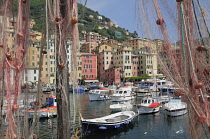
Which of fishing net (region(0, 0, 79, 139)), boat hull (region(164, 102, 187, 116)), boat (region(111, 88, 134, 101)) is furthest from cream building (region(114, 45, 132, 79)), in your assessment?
fishing net (region(0, 0, 79, 139))

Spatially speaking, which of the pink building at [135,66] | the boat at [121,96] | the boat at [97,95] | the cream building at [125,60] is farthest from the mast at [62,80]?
the pink building at [135,66]

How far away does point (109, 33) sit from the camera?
125 m

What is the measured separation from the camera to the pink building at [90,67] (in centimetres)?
5894

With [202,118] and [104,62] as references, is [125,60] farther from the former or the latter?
[202,118]

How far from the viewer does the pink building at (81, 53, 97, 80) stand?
193ft

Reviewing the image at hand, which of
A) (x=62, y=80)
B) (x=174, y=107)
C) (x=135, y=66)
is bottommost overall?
(x=174, y=107)

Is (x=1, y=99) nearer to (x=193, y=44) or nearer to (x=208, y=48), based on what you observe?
(x=193, y=44)

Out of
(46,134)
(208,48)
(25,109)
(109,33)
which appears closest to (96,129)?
(46,134)

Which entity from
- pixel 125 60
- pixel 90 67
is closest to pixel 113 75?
pixel 125 60

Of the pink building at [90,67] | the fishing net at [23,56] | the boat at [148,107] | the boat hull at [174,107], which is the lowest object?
the boat at [148,107]

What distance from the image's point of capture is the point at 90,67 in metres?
61.0

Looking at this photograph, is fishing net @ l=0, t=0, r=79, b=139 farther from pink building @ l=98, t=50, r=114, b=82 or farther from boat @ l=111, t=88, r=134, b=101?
pink building @ l=98, t=50, r=114, b=82

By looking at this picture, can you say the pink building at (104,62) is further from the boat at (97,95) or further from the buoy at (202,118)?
the buoy at (202,118)

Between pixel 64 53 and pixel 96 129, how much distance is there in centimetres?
1286
